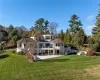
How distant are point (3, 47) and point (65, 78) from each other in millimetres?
48379

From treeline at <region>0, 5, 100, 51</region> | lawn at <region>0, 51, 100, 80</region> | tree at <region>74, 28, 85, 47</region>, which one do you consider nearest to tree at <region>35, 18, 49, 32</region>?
treeline at <region>0, 5, 100, 51</region>

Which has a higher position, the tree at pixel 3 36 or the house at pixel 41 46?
the tree at pixel 3 36

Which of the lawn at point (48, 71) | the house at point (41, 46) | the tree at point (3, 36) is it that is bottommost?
the lawn at point (48, 71)

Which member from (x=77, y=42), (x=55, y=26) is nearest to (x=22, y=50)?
(x=77, y=42)

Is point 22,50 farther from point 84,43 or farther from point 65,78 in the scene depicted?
point 65,78

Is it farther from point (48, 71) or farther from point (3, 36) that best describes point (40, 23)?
point (48, 71)

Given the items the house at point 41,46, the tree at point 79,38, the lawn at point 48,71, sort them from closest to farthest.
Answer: the lawn at point 48,71 → the house at point 41,46 → the tree at point 79,38

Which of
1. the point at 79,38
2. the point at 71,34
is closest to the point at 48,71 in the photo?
the point at 79,38

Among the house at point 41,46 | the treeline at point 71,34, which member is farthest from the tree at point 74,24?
the house at point 41,46

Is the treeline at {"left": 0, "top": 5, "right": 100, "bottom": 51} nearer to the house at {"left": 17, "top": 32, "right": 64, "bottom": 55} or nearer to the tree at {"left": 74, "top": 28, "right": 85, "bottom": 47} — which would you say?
the tree at {"left": 74, "top": 28, "right": 85, "bottom": 47}

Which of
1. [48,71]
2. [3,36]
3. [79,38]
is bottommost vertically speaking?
[48,71]

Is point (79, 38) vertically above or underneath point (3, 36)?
underneath

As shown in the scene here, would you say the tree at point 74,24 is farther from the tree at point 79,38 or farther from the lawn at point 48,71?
the lawn at point 48,71

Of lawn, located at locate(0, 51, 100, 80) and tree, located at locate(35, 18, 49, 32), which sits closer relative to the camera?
lawn, located at locate(0, 51, 100, 80)
